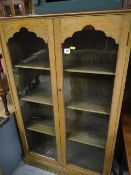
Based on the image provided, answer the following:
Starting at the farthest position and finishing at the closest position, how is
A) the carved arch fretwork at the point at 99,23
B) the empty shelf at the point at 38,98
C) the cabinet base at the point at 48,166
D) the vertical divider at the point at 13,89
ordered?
the cabinet base at the point at 48,166 → the empty shelf at the point at 38,98 → the vertical divider at the point at 13,89 → the carved arch fretwork at the point at 99,23

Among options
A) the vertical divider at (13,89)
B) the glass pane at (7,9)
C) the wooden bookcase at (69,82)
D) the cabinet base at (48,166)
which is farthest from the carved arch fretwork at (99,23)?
the cabinet base at (48,166)

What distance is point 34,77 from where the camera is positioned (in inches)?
66.0

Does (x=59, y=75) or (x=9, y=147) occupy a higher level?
→ (x=59, y=75)

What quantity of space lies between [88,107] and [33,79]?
0.64m

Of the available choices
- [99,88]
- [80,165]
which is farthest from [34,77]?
[80,165]

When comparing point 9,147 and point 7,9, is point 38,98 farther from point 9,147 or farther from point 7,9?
point 7,9

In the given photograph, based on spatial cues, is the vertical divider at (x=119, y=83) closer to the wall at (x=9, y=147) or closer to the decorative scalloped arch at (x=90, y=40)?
the decorative scalloped arch at (x=90, y=40)

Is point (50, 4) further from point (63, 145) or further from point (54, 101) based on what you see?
point (63, 145)

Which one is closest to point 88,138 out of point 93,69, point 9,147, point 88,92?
point 88,92

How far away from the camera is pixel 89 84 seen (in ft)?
5.16

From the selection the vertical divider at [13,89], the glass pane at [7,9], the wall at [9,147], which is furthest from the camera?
the glass pane at [7,9]

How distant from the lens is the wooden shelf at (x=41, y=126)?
180 cm

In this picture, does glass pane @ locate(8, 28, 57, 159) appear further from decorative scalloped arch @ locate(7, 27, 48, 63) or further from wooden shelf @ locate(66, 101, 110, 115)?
wooden shelf @ locate(66, 101, 110, 115)

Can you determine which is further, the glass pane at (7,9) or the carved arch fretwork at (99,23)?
the glass pane at (7,9)
